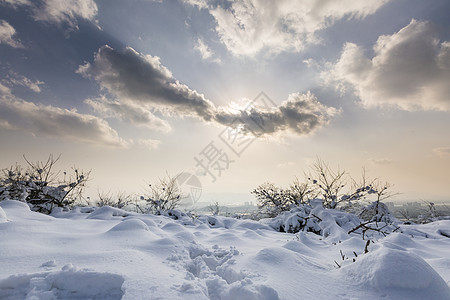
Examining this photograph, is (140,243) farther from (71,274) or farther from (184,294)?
(184,294)

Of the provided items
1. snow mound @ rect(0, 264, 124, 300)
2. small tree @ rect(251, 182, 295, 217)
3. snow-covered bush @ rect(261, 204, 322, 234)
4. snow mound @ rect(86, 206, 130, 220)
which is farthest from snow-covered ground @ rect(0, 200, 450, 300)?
small tree @ rect(251, 182, 295, 217)

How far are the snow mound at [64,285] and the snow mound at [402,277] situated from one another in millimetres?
1615

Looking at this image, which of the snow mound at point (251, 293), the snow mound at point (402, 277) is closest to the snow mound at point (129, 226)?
the snow mound at point (251, 293)

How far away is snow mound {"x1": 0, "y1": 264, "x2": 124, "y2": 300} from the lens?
1180 mm

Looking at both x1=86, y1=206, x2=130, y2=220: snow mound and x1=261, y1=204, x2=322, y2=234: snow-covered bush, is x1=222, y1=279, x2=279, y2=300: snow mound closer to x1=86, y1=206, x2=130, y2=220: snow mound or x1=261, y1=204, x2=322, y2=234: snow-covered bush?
x1=86, y1=206, x2=130, y2=220: snow mound

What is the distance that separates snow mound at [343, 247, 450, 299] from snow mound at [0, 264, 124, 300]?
5.30ft

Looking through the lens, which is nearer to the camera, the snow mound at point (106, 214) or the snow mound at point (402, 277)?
the snow mound at point (402, 277)

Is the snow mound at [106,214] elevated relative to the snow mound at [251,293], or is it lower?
elevated

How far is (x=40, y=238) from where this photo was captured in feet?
6.75

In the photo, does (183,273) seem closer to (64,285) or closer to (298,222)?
(64,285)

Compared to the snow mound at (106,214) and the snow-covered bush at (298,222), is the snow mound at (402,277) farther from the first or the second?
the snow mound at (106,214)

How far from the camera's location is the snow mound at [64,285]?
1180mm

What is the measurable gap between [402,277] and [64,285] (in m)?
2.08

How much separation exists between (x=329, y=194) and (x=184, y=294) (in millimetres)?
8761
